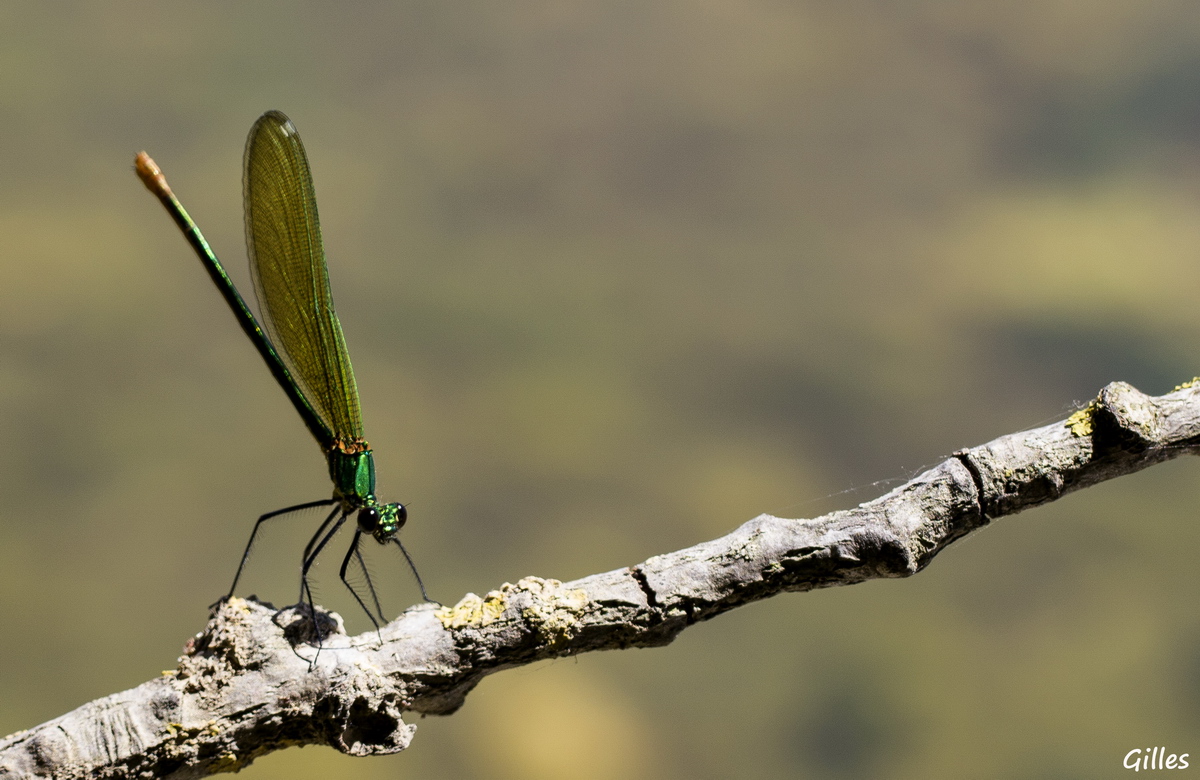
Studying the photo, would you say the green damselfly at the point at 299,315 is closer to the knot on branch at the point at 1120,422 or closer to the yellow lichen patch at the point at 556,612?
the yellow lichen patch at the point at 556,612

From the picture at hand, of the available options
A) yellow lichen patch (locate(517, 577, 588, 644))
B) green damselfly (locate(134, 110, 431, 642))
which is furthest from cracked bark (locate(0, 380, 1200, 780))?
green damselfly (locate(134, 110, 431, 642))

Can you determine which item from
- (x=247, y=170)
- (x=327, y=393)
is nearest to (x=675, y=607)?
(x=327, y=393)

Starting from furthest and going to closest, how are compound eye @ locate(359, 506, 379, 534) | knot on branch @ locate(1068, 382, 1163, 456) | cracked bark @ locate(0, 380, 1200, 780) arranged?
compound eye @ locate(359, 506, 379, 534) < knot on branch @ locate(1068, 382, 1163, 456) < cracked bark @ locate(0, 380, 1200, 780)

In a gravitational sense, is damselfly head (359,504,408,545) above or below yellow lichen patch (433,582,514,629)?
above

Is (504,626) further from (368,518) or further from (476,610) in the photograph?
(368,518)

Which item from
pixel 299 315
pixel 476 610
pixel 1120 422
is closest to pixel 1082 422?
pixel 1120 422

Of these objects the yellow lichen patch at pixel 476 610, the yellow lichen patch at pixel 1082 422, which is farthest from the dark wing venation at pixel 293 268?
the yellow lichen patch at pixel 1082 422

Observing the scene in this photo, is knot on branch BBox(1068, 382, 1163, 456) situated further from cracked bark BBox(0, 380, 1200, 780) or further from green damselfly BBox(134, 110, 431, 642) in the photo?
green damselfly BBox(134, 110, 431, 642)
